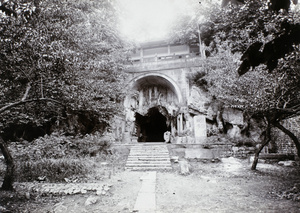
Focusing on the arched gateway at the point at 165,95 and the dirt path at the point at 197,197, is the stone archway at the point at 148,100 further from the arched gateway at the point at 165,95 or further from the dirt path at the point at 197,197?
the dirt path at the point at 197,197

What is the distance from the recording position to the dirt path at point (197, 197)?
167 inches

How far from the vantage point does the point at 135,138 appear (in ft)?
54.9

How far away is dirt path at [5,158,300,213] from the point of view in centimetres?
423

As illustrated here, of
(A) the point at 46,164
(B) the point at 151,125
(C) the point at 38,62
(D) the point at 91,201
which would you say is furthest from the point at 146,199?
(B) the point at 151,125

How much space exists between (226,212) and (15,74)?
7.24m

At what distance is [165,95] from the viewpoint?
1806cm

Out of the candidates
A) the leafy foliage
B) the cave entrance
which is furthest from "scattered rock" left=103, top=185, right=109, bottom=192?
the cave entrance

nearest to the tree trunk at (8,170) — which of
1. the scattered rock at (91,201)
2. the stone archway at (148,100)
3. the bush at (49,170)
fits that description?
the bush at (49,170)

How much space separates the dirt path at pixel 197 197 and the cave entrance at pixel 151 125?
39.5 ft

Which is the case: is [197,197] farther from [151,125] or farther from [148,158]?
[151,125]

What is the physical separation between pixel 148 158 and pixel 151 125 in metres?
11.8

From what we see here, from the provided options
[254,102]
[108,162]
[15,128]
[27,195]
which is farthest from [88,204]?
[15,128]

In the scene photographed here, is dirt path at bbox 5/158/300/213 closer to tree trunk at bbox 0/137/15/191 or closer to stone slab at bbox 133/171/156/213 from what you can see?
stone slab at bbox 133/171/156/213

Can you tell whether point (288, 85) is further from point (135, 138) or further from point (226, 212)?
point (135, 138)
